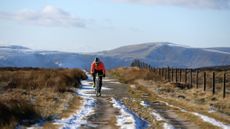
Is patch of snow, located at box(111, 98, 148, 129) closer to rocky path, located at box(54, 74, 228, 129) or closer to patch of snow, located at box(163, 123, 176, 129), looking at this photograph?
rocky path, located at box(54, 74, 228, 129)

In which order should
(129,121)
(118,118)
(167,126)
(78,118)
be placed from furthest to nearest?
(118,118) < (78,118) < (129,121) < (167,126)

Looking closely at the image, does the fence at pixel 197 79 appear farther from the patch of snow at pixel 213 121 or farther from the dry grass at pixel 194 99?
the patch of snow at pixel 213 121

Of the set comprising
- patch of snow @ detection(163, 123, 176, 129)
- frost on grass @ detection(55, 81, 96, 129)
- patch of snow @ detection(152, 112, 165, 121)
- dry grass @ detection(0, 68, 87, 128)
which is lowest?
patch of snow @ detection(163, 123, 176, 129)

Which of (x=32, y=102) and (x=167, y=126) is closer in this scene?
(x=167, y=126)

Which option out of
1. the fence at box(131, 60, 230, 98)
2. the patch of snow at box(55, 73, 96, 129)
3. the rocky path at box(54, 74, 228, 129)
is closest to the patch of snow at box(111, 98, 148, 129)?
the rocky path at box(54, 74, 228, 129)

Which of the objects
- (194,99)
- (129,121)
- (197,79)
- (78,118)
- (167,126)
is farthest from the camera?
(197,79)

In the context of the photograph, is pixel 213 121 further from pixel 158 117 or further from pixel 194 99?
pixel 194 99

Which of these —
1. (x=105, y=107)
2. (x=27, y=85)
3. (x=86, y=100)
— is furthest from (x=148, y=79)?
(x=105, y=107)

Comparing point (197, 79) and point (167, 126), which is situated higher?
point (197, 79)

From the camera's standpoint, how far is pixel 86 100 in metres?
28.5

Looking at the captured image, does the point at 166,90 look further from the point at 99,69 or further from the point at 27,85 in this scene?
the point at 27,85

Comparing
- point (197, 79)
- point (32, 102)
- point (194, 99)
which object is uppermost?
point (197, 79)

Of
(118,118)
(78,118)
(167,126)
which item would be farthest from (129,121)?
(78,118)

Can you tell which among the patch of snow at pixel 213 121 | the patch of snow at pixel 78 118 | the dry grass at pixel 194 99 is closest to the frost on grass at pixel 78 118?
the patch of snow at pixel 78 118
